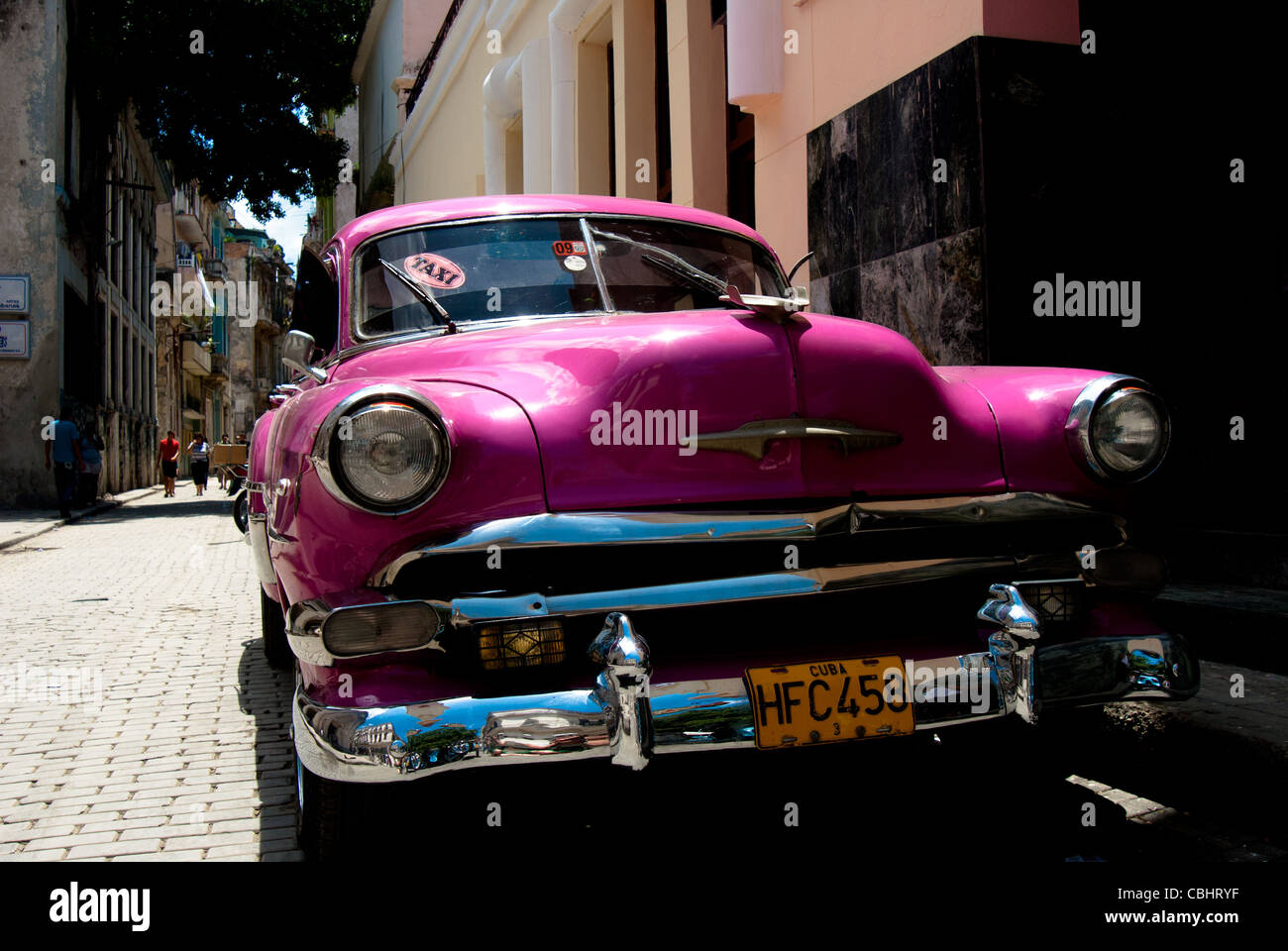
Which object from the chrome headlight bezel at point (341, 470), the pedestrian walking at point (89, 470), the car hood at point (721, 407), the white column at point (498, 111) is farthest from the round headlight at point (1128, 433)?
the pedestrian walking at point (89, 470)

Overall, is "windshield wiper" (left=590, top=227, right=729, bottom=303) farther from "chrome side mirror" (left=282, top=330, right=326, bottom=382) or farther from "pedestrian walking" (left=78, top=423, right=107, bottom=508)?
"pedestrian walking" (left=78, top=423, right=107, bottom=508)

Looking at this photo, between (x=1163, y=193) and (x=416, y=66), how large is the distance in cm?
2102

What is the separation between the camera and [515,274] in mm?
3281

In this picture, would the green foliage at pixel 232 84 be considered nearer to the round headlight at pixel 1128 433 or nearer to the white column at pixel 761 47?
the white column at pixel 761 47

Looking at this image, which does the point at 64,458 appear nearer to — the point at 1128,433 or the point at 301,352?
the point at 301,352

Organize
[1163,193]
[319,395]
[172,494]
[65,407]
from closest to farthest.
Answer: [319,395] → [1163,193] → [65,407] → [172,494]

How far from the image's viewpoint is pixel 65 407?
654 inches

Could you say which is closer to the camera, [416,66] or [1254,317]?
[1254,317]

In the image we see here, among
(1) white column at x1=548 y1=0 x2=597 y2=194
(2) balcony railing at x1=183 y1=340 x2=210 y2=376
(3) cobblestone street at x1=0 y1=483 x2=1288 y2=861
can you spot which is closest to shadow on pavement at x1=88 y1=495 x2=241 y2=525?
(1) white column at x1=548 y1=0 x2=597 y2=194

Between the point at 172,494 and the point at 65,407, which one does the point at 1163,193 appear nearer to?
the point at 65,407

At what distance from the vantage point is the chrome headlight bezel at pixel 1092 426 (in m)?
2.51

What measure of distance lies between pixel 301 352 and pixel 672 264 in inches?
47.4
